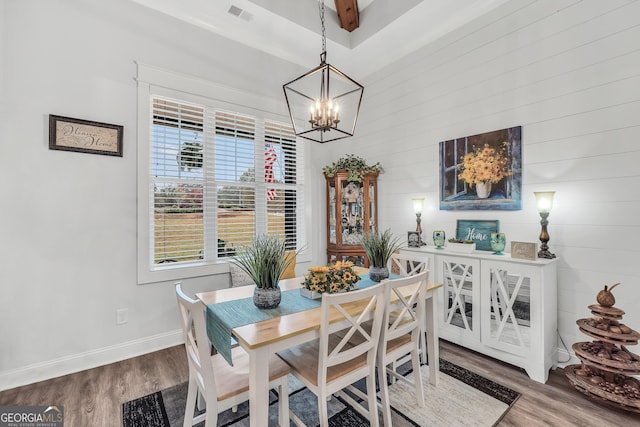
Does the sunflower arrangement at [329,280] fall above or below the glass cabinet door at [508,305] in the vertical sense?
above

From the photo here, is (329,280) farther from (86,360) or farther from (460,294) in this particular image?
(86,360)

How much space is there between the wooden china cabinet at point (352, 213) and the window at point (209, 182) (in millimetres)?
731

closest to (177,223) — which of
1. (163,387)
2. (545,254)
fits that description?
(163,387)

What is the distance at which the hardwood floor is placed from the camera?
1.83 meters

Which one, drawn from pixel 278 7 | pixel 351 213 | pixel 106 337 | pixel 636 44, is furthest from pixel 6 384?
pixel 636 44

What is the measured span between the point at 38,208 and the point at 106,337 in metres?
1.26

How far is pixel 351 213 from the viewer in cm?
395

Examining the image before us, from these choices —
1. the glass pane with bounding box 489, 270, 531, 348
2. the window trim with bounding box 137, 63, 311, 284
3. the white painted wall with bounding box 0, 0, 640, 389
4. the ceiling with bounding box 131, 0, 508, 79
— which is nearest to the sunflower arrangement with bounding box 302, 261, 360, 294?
the glass pane with bounding box 489, 270, 531, 348

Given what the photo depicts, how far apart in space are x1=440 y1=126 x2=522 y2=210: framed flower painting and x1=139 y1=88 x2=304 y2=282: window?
2062 millimetres

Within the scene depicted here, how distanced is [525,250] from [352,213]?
2064 mm

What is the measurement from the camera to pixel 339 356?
1513mm

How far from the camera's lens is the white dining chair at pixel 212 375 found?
1.29 metres

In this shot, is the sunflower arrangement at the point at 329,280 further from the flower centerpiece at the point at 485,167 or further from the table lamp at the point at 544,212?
the flower centerpiece at the point at 485,167

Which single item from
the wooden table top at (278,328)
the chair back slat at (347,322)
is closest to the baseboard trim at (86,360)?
the wooden table top at (278,328)
